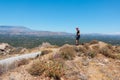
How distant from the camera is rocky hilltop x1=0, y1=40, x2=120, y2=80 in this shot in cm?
1238

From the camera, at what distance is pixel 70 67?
14.4 metres

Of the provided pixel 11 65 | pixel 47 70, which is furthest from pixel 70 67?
pixel 11 65

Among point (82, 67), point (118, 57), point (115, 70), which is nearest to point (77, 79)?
point (82, 67)

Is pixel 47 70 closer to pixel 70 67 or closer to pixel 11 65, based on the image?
pixel 70 67

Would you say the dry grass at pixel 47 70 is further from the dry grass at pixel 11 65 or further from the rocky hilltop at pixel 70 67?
the dry grass at pixel 11 65

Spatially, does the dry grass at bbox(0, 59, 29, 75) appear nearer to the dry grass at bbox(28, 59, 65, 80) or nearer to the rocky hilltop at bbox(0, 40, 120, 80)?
the rocky hilltop at bbox(0, 40, 120, 80)

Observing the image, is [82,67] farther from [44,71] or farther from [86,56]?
[44,71]

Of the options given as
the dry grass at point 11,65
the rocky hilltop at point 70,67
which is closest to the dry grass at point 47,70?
the rocky hilltop at point 70,67

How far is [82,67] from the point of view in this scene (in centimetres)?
1523

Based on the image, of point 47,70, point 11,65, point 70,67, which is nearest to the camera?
point 47,70

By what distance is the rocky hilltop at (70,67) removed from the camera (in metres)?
12.4

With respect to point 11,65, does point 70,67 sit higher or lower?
lower

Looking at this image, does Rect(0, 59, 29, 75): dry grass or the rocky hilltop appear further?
Rect(0, 59, 29, 75): dry grass

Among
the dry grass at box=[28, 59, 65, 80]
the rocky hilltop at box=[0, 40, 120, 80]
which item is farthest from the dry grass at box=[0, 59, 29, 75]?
the dry grass at box=[28, 59, 65, 80]
